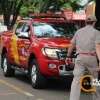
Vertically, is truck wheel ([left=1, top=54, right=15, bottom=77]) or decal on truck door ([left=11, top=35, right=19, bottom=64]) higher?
decal on truck door ([left=11, top=35, right=19, bottom=64])

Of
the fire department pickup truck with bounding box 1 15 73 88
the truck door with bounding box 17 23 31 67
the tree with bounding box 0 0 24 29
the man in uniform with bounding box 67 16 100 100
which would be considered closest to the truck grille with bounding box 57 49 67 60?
the fire department pickup truck with bounding box 1 15 73 88

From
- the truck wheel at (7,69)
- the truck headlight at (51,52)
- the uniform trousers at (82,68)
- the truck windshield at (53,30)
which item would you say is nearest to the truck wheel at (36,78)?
the truck headlight at (51,52)

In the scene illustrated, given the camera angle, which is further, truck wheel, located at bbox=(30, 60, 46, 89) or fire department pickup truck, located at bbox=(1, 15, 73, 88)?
truck wheel, located at bbox=(30, 60, 46, 89)

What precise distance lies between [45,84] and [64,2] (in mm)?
10169

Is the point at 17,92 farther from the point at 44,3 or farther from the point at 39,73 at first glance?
the point at 44,3

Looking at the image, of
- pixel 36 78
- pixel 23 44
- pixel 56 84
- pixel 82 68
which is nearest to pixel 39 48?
pixel 36 78

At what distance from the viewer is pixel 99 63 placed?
27.8 ft

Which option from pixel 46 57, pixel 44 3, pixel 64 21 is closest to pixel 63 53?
pixel 46 57

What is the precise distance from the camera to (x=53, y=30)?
13391 millimetres

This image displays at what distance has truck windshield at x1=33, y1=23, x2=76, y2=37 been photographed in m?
13.2

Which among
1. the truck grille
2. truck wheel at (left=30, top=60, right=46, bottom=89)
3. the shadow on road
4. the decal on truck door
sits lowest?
the shadow on road

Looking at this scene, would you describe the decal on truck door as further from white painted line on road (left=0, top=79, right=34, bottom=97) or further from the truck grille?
the truck grille

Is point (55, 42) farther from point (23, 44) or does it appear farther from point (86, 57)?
point (86, 57)

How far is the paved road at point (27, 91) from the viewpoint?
446 inches
